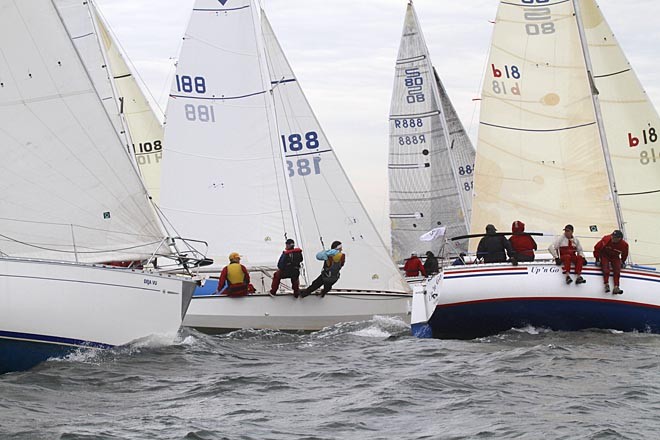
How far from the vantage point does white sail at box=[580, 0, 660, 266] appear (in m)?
20.2

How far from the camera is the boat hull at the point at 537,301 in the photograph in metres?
16.9

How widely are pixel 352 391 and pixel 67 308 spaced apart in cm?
348

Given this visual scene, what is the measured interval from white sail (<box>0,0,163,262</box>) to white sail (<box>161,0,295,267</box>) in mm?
7147

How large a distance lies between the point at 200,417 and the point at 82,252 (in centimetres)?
422

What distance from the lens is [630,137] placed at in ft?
67.2

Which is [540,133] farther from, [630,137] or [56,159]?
[56,159]

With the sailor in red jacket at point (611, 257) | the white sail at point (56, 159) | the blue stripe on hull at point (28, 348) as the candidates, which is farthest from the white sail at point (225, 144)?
the blue stripe on hull at point (28, 348)

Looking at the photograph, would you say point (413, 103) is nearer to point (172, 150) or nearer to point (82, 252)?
point (172, 150)

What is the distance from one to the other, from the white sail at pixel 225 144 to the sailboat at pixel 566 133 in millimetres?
3827

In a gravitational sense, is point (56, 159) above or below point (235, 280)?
above

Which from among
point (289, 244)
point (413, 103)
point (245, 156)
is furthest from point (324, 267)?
point (413, 103)

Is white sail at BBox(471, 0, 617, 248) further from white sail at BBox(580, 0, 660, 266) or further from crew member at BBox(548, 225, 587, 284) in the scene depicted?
crew member at BBox(548, 225, 587, 284)

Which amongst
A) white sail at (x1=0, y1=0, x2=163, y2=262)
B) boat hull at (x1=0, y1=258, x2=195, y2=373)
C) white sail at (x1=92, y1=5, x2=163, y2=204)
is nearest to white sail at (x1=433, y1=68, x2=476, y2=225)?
white sail at (x1=92, y1=5, x2=163, y2=204)

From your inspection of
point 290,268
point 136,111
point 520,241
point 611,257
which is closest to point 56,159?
point 290,268
